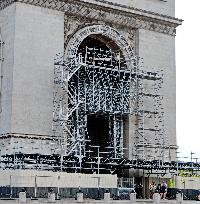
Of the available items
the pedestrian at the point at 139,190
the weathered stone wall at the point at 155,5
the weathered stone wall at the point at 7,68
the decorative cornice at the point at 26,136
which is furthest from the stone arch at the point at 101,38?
the pedestrian at the point at 139,190

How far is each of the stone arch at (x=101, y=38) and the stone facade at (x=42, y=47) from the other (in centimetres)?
49

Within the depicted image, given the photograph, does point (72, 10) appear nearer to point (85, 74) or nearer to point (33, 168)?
point (85, 74)

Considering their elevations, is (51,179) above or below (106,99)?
below

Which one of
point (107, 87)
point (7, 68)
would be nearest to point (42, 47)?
point (7, 68)

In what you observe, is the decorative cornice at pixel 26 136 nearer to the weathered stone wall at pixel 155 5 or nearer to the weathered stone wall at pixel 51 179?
the weathered stone wall at pixel 51 179

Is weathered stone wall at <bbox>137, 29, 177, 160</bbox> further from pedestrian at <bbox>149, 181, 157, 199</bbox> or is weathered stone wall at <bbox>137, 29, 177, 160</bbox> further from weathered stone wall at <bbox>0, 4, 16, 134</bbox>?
weathered stone wall at <bbox>0, 4, 16, 134</bbox>

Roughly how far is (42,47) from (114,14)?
10214 mm

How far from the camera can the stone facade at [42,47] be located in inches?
2514

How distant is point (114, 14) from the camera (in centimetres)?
7188

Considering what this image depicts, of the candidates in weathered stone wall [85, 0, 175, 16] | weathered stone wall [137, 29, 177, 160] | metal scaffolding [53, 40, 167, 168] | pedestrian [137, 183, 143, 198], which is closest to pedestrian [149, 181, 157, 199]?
pedestrian [137, 183, 143, 198]

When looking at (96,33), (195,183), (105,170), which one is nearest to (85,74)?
(96,33)

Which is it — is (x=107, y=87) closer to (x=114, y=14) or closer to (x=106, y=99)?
(x=106, y=99)

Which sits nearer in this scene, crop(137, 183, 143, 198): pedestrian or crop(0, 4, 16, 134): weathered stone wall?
crop(0, 4, 16, 134): weathered stone wall

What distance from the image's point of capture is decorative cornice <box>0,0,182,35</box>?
223ft
